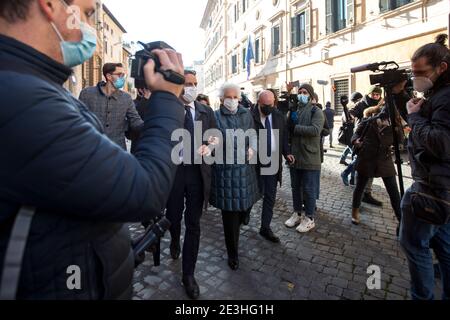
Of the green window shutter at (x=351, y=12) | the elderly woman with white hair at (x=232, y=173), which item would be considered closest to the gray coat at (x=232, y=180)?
the elderly woman with white hair at (x=232, y=173)

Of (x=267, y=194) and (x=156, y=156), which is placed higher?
(x=156, y=156)

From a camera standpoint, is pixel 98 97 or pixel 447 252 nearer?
pixel 447 252

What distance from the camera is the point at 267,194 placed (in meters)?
4.17

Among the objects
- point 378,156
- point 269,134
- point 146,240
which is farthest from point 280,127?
point 146,240

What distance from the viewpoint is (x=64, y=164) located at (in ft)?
2.58

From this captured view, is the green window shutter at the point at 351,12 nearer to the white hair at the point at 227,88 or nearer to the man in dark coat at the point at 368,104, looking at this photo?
the man in dark coat at the point at 368,104

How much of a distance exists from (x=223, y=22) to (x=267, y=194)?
32.7 meters

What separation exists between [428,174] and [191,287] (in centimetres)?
217

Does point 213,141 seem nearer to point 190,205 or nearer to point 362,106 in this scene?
point 190,205

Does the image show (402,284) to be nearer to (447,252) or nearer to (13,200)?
(447,252)

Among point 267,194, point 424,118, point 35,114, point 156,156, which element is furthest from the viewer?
point 267,194
